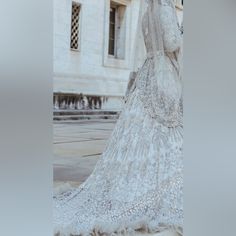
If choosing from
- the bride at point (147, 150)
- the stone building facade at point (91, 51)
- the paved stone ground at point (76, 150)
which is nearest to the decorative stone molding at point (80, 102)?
the stone building facade at point (91, 51)

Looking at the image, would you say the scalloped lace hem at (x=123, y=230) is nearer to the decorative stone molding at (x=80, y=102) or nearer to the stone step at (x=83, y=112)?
the stone step at (x=83, y=112)

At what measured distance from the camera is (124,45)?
19.1ft

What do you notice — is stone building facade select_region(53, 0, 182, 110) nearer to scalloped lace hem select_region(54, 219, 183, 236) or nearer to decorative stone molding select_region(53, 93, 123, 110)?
decorative stone molding select_region(53, 93, 123, 110)

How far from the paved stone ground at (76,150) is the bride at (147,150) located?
11.8 inches

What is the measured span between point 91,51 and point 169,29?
3.85m

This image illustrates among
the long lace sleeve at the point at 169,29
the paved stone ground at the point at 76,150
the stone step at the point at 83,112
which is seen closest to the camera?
the long lace sleeve at the point at 169,29

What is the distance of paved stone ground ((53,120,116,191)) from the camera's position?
2.17 metres

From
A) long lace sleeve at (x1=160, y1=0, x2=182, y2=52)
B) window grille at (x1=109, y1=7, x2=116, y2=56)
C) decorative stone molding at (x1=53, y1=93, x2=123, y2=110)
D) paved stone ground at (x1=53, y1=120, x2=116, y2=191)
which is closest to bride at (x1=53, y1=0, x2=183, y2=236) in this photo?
long lace sleeve at (x1=160, y1=0, x2=182, y2=52)

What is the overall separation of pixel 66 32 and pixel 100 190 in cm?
373

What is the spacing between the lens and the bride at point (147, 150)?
1.51 metres

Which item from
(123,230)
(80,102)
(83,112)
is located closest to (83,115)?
(83,112)

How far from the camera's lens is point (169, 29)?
5.41 feet

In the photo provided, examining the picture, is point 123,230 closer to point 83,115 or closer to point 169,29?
point 169,29
